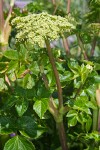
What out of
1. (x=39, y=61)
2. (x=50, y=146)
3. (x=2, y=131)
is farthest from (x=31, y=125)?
(x=50, y=146)

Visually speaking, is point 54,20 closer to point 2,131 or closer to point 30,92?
point 30,92

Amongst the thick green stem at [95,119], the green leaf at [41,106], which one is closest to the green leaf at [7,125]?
the green leaf at [41,106]

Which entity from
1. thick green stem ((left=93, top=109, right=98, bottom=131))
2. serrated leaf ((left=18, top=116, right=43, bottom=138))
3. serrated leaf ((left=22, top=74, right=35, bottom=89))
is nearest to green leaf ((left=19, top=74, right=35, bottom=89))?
serrated leaf ((left=22, top=74, right=35, bottom=89))

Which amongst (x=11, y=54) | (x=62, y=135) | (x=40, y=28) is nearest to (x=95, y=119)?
(x=62, y=135)

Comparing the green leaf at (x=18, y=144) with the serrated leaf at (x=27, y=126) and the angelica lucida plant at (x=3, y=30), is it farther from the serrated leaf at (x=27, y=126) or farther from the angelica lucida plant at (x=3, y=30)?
the angelica lucida plant at (x=3, y=30)

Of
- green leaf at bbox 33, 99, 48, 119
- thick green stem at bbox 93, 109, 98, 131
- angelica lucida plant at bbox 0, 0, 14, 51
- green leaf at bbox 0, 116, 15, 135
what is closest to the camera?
green leaf at bbox 33, 99, 48, 119

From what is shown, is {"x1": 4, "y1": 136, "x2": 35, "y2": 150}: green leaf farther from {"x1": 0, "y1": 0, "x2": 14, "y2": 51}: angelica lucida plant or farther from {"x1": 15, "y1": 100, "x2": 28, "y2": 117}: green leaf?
{"x1": 0, "y1": 0, "x2": 14, "y2": 51}: angelica lucida plant
